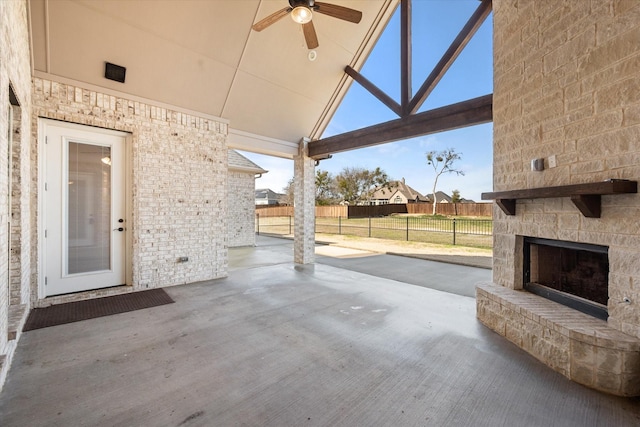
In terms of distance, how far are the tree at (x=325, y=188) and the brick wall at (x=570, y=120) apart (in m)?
23.6

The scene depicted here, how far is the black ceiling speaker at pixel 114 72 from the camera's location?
398cm

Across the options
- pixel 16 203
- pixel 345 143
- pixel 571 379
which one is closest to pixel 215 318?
pixel 16 203

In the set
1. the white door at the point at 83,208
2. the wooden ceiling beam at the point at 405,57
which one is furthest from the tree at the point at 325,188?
the white door at the point at 83,208

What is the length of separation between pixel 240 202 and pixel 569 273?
30.6 feet

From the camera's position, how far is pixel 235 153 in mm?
10953

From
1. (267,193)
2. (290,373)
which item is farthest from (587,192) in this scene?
(267,193)

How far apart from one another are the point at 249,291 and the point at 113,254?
2263mm

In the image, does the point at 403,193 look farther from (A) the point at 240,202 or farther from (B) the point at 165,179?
(B) the point at 165,179

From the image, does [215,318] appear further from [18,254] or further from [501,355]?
[501,355]

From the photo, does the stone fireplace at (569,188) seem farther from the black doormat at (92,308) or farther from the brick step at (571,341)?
the black doormat at (92,308)

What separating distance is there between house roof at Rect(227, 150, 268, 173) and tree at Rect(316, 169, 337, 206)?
53.3 ft

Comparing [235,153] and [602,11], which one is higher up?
[235,153]

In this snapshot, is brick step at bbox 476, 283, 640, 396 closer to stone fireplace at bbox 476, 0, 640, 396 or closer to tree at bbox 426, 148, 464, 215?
stone fireplace at bbox 476, 0, 640, 396

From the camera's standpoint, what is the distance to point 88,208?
4.26 metres
